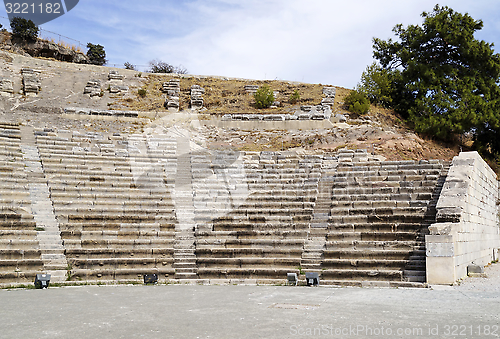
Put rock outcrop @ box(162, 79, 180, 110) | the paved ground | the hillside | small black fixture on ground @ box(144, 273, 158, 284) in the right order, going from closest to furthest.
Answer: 1. the paved ground
2. small black fixture on ground @ box(144, 273, 158, 284)
3. the hillside
4. rock outcrop @ box(162, 79, 180, 110)

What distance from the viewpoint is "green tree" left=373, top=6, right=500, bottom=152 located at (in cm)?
2089

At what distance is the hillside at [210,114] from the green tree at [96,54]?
7715 millimetres

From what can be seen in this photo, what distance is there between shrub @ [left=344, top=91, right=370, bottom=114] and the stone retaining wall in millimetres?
7319

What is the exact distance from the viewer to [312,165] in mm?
14000

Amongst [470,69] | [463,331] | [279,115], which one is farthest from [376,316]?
[470,69]

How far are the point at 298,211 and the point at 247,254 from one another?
6.09ft

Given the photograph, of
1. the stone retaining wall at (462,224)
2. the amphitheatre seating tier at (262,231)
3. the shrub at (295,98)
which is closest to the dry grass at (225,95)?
the shrub at (295,98)

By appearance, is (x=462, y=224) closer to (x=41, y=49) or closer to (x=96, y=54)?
(x=41, y=49)

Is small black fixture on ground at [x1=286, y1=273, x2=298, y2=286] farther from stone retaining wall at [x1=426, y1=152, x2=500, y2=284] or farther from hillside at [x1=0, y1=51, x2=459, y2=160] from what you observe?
hillside at [x1=0, y1=51, x2=459, y2=160]

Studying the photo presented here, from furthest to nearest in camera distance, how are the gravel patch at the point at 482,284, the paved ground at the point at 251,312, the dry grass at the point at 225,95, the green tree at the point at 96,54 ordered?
the green tree at the point at 96,54, the dry grass at the point at 225,95, the gravel patch at the point at 482,284, the paved ground at the point at 251,312

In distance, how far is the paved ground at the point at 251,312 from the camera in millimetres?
5293

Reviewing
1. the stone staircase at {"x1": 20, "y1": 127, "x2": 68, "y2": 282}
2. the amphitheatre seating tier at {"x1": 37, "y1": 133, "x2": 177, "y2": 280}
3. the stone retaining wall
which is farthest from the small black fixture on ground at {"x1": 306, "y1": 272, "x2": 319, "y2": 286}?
the stone staircase at {"x1": 20, "y1": 127, "x2": 68, "y2": 282}

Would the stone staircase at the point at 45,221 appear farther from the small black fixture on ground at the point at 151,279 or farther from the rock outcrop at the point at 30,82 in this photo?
the rock outcrop at the point at 30,82

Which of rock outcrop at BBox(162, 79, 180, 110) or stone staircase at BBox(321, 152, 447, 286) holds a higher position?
rock outcrop at BBox(162, 79, 180, 110)
